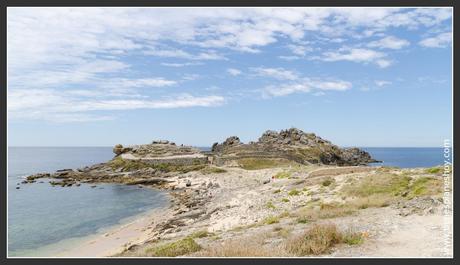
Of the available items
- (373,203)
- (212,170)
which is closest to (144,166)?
(212,170)

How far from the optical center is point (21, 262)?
35.3 ft

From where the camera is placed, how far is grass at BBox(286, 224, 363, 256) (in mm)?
14008

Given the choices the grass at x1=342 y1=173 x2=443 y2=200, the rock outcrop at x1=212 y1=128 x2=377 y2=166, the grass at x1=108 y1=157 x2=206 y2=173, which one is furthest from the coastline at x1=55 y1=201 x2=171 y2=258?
the rock outcrop at x1=212 y1=128 x2=377 y2=166

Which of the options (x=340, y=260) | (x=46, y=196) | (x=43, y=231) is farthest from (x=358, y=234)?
(x=46, y=196)

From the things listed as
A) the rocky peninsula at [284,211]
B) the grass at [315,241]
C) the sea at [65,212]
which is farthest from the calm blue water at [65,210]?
the grass at [315,241]

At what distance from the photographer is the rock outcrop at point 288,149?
319 ft

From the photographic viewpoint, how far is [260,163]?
8962 centimetres

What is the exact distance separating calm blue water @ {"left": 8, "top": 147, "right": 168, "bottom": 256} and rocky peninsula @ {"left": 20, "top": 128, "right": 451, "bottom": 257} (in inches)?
190

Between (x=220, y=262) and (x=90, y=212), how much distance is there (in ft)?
137

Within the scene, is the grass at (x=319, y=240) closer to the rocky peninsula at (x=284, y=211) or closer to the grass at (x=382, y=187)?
the rocky peninsula at (x=284, y=211)

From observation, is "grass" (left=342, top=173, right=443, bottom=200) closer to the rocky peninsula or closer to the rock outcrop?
the rocky peninsula

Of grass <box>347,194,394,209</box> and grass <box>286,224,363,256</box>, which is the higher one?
grass <box>286,224,363,256</box>

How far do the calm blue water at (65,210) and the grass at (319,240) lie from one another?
23.9 m

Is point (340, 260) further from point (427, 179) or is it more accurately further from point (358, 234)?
point (427, 179)
